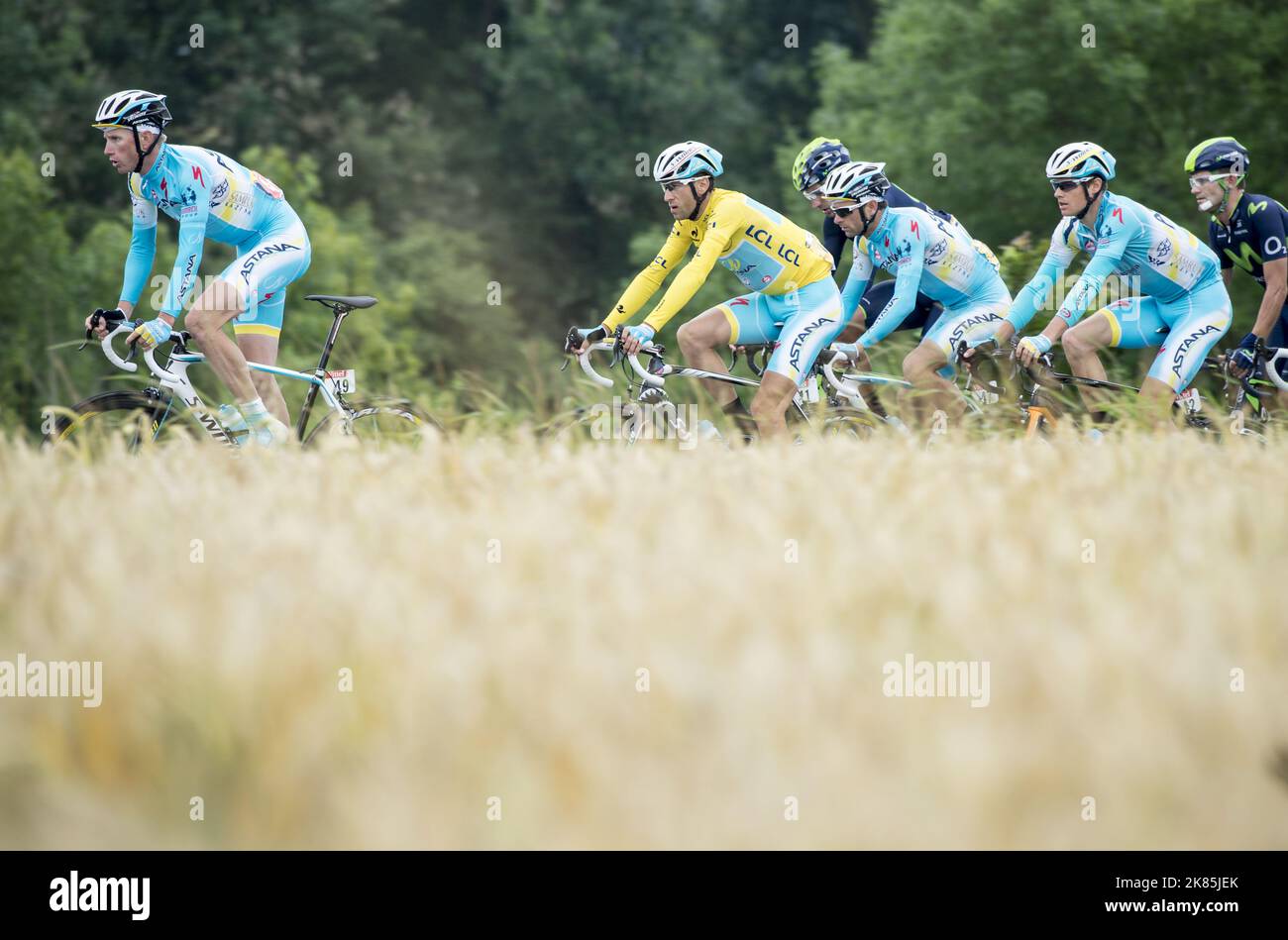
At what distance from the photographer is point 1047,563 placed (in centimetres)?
454

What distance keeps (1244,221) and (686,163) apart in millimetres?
3683

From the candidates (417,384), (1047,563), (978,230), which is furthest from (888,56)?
(1047,563)

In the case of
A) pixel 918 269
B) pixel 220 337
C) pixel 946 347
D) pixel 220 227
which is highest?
pixel 220 227

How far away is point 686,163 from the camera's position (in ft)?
28.4

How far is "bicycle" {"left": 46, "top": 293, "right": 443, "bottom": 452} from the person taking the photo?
24.7ft

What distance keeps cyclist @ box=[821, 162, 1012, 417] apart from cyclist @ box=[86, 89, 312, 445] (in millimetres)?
3296

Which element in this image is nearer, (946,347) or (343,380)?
(343,380)

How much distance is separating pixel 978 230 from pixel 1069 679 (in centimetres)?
2307

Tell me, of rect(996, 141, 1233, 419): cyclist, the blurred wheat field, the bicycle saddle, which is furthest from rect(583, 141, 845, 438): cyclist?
the blurred wheat field

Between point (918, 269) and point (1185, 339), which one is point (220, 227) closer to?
point (918, 269)

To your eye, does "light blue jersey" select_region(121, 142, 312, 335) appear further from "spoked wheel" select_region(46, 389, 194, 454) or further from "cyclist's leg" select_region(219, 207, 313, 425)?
"spoked wheel" select_region(46, 389, 194, 454)

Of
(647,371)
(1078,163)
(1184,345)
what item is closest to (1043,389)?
(1184,345)

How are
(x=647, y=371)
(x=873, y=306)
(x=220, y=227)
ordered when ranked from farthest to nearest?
(x=873, y=306)
(x=220, y=227)
(x=647, y=371)

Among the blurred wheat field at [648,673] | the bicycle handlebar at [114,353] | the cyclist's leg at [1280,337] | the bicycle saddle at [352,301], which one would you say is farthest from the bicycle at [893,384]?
the bicycle handlebar at [114,353]
